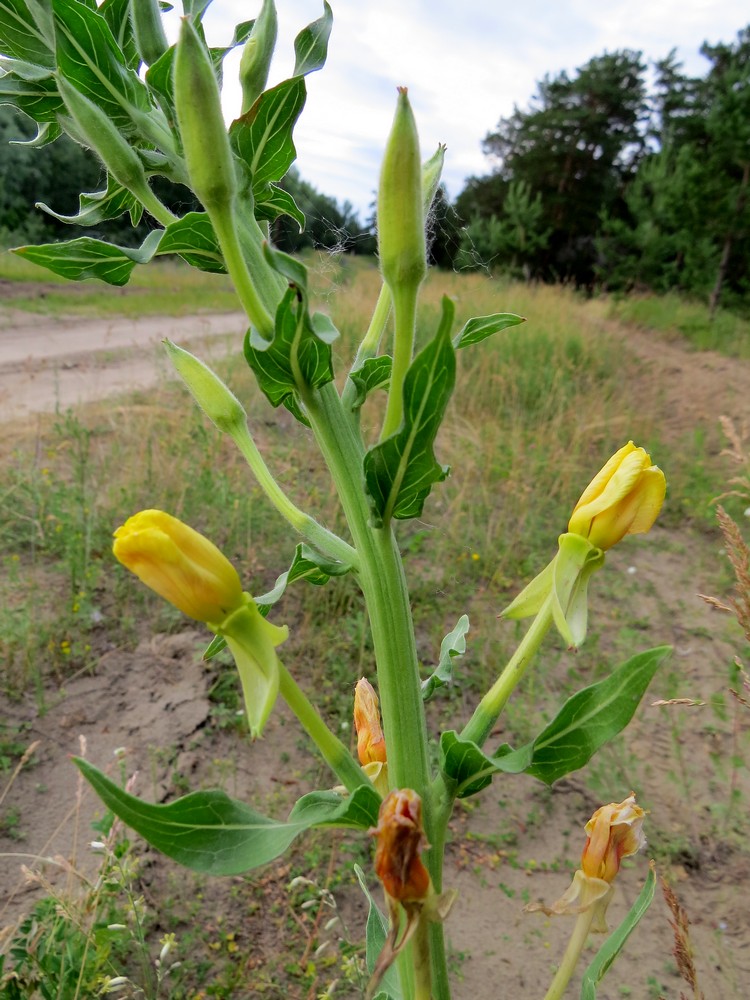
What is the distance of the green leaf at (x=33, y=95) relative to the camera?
86 cm

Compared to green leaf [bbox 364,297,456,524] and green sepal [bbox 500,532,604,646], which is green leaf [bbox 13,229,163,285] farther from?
green sepal [bbox 500,532,604,646]

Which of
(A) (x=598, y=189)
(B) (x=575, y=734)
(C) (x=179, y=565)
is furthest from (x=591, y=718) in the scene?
(A) (x=598, y=189)

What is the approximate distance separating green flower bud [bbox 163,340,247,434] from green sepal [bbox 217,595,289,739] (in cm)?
30

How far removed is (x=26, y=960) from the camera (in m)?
1.62

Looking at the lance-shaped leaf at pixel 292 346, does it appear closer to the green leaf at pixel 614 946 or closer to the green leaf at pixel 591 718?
the green leaf at pixel 591 718

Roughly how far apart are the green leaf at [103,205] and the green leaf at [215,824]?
27.7 inches

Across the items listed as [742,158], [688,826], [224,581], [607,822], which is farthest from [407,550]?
[742,158]

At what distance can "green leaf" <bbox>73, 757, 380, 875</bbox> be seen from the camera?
0.64 meters

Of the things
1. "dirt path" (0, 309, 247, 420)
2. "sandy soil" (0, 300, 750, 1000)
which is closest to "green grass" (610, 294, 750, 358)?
"dirt path" (0, 309, 247, 420)

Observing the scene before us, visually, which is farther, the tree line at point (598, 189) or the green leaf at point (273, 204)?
the tree line at point (598, 189)

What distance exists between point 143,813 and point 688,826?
8.64 ft

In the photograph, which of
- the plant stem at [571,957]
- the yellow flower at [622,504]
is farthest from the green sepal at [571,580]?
the plant stem at [571,957]

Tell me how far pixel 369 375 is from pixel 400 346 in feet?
0.50

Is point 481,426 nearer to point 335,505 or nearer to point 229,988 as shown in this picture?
point 335,505
